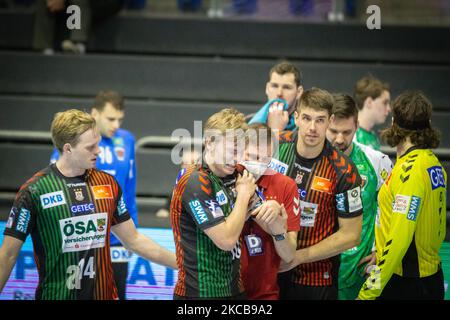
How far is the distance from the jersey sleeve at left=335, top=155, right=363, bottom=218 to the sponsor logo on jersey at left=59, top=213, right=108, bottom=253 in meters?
1.28

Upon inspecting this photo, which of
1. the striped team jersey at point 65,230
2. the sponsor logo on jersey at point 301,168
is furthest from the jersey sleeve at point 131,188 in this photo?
the sponsor logo on jersey at point 301,168

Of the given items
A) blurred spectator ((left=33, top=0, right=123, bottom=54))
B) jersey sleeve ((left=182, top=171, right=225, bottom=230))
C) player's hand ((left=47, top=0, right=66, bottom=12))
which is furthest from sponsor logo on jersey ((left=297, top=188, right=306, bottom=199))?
player's hand ((left=47, top=0, right=66, bottom=12))

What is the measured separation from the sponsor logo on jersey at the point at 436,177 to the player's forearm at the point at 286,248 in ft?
2.70

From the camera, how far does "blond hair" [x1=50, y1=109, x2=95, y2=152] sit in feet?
11.5

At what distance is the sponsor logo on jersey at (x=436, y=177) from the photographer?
3678 mm

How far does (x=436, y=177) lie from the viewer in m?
3.71

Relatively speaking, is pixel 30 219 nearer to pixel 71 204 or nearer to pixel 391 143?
pixel 71 204

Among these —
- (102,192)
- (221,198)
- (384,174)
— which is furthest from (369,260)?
(102,192)

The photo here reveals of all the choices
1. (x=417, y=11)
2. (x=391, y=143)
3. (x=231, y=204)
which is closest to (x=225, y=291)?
(x=231, y=204)

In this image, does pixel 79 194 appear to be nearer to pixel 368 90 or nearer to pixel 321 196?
pixel 321 196

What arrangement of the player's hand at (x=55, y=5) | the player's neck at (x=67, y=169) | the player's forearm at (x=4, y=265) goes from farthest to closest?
the player's hand at (x=55, y=5) < the player's neck at (x=67, y=169) < the player's forearm at (x=4, y=265)

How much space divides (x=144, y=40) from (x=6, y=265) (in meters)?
4.53

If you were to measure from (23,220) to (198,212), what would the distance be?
0.88 m

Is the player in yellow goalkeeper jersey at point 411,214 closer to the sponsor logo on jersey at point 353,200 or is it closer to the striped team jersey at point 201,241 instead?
the sponsor logo on jersey at point 353,200
